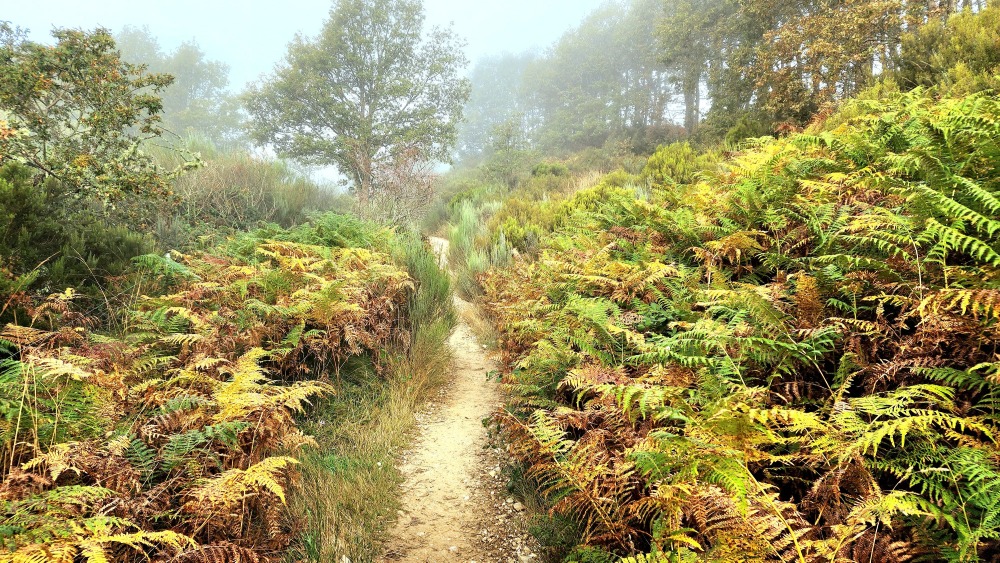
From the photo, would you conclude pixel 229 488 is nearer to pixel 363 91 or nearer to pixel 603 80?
pixel 363 91

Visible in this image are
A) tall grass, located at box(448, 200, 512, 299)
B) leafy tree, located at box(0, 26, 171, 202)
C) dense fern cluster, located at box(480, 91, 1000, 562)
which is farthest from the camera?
tall grass, located at box(448, 200, 512, 299)

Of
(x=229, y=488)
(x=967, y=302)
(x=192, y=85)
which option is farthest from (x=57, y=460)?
(x=192, y=85)

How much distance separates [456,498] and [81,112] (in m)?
7.40

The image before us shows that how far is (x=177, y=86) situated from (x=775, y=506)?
40923mm

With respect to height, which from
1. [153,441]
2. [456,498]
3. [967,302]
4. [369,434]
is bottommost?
[456,498]

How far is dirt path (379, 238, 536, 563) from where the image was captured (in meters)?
2.36

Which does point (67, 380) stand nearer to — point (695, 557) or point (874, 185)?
point (695, 557)

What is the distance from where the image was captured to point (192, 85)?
31.5 m

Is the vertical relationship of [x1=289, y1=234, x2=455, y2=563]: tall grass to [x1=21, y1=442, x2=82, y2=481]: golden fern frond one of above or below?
below

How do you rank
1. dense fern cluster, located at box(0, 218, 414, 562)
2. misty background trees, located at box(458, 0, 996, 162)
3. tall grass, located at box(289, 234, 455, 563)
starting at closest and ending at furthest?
dense fern cluster, located at box(0, 218, 414, 562), tall grass, located at box(289, 234, 455, 563), misty background trees, located at box(458, 0, 996, 162)

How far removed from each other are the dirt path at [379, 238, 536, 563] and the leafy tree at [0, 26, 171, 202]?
5247 millimetres

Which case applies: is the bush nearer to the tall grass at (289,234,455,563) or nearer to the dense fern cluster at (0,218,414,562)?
the dense fern cluster at (0,218,414,562)

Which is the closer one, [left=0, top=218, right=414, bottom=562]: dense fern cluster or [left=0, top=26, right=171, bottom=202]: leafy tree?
[left=0, top=218, right=414, bottom=562]: dense fern cluster

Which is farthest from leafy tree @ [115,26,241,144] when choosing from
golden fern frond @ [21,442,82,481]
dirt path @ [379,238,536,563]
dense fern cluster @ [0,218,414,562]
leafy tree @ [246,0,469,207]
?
golden fern frond @ [21,442,82,481]
